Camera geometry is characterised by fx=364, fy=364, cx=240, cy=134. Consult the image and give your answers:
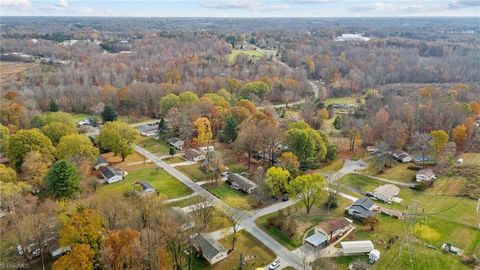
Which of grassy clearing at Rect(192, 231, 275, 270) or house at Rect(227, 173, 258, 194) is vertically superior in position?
house at Rect(227, 173, 258, 194)

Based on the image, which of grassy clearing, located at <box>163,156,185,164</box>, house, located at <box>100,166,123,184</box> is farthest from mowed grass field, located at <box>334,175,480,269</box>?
house, located at <box>100,166,123,184</box>

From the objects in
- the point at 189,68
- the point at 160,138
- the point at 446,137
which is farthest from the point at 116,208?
the point at 189,68

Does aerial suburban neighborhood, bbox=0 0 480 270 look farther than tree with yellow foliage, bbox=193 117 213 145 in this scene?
No

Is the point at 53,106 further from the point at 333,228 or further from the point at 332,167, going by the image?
the point at 333,228

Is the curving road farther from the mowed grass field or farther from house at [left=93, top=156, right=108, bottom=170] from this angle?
the mowed grass field

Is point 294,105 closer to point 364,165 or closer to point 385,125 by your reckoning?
point 385,125

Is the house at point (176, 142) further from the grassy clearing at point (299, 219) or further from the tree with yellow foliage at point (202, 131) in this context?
the grassy clearing at point (299, 219)

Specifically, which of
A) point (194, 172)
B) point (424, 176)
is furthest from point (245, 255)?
point (424, 176)

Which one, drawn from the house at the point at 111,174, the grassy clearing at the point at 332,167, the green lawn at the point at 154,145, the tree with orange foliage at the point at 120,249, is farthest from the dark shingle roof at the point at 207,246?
the green lawn at the point at 154,145
